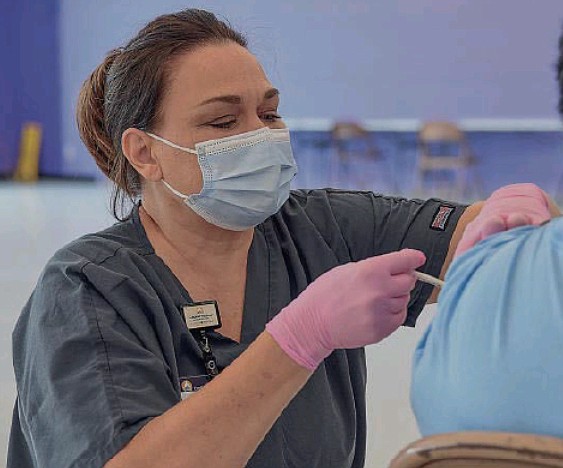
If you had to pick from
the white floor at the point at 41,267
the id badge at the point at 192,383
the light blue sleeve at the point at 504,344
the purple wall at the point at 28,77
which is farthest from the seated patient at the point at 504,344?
the purple wall at the point at 28,77

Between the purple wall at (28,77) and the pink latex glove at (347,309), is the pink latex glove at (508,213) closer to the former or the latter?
the pink latex glove at (347,309)

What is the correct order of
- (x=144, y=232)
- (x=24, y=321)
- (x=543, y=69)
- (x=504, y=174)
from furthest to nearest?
(x=504, y=174) → (x=543, y=69) → (x=144, y=232) → (x=24, y=321)

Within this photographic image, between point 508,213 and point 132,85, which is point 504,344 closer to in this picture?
point 508,213

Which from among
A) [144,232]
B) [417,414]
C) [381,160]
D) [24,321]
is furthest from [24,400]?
[381,160]

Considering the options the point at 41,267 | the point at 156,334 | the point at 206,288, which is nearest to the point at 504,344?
the point at 156,334

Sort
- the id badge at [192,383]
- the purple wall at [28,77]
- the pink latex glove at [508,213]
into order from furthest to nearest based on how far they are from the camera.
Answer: the purple wall at [28,77] → the id badge at [192,383] → the pink latex glove at [508,213]

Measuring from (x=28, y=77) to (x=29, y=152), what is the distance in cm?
92

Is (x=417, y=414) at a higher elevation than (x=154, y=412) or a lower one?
higher

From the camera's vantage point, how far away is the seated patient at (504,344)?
25.1 inches

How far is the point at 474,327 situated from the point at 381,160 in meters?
7.87

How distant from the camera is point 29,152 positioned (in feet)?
35.8

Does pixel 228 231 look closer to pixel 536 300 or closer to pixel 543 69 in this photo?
pixel 536 300

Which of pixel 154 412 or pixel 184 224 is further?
pixel 184 224

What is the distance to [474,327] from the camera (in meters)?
0.67
